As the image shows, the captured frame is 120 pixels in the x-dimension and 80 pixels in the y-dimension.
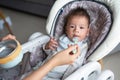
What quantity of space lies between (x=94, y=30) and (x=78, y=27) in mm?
105

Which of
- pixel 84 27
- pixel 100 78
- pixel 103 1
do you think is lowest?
pixel 100 78

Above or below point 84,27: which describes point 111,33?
below

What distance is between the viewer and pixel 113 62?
5.72ft

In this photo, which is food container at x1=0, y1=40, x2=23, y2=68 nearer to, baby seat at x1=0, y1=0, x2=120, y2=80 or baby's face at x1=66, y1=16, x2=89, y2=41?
baby seat at x1=0, y1=0, x2=120, y2=80

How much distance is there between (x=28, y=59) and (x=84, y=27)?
346 mm

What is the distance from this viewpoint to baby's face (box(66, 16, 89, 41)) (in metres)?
1.23

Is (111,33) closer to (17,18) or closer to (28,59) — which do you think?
(28,59)

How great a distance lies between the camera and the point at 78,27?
4.05ft

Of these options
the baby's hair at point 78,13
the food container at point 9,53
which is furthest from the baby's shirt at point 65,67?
the food container at point 9,53

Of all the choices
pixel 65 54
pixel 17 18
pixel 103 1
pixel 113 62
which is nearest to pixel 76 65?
pixel 65 54

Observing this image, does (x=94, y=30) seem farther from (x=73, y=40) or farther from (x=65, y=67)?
(x=65, y=67)

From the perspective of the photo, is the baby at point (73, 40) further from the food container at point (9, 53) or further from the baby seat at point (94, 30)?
the food container at point (9, 53)

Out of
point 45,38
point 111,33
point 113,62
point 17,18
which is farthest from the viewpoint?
point 17,18

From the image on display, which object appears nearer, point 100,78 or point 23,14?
point 100,78
